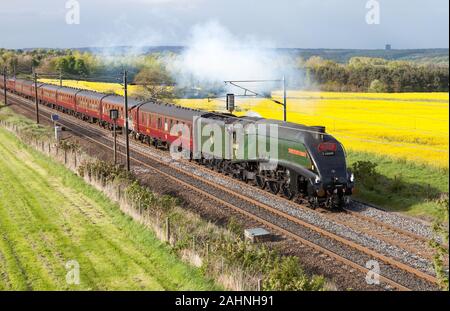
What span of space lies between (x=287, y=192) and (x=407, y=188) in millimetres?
5697

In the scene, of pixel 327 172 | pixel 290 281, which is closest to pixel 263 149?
pixel 327 172

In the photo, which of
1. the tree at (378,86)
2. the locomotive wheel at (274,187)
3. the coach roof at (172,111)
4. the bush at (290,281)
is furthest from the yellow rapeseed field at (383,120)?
the bush at (290,281)

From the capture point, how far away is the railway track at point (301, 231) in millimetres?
13930

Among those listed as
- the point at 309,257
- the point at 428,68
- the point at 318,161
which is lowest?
the point at 309,257

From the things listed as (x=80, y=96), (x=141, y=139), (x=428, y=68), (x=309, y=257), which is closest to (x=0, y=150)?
(x=141, y=139)

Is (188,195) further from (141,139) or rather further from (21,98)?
(21,98)

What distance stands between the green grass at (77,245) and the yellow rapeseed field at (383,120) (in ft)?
58.5

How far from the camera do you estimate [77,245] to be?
53.7 feet

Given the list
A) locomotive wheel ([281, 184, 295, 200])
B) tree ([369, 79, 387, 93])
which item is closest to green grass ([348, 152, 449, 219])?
locomotive wheel ([281, 184, 295, 200])

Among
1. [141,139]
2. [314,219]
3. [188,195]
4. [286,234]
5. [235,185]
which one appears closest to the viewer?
[286,234]

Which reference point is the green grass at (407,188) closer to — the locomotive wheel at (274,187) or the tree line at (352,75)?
the locomotive wheel at (274,187)

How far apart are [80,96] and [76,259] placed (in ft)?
136

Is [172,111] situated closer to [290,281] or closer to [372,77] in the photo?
[290,281]

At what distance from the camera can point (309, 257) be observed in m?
15.5
